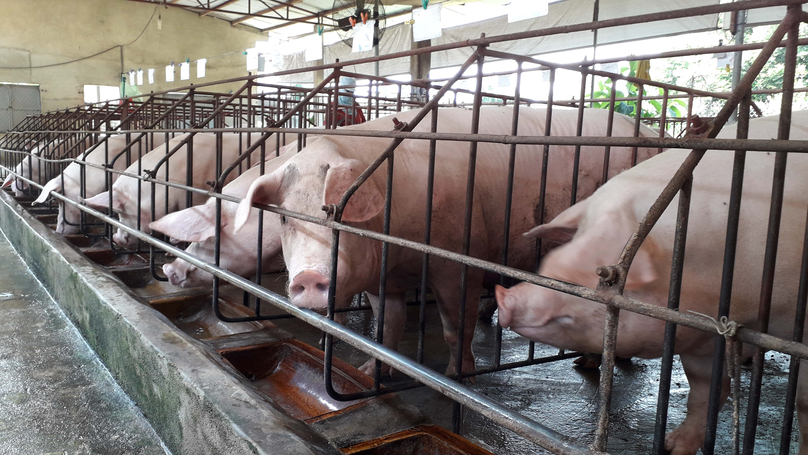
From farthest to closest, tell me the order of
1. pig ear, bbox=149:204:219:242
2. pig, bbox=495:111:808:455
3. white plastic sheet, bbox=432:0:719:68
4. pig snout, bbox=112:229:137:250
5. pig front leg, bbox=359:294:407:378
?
white plastic sheet, bbox=432:0:719:68
pig snout, bbox=112:229:137:250
pig ear, bbox=149:204:219:242
pig front leg, bbox=359:294:407:378
pig, bbox=495:111:808:455

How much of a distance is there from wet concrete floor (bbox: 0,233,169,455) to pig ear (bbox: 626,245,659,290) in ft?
6.34

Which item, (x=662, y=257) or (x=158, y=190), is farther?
(x=158, y=190)

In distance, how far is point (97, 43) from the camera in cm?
1975

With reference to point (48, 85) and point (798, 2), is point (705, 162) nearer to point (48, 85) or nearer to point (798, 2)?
point (798, 2)

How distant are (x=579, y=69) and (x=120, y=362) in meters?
2.68

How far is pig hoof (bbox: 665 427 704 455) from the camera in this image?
2377 millimetres

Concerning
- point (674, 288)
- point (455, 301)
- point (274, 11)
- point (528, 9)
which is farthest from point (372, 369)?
point (274, 11)

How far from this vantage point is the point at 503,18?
962cm

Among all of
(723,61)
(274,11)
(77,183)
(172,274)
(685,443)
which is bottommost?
(685,443)

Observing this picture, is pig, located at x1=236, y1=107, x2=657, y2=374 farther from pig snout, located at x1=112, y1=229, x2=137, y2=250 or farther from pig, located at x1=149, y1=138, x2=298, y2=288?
pig snout, located at x1=112, y1=229, x2=137, y2=250

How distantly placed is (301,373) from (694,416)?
70.3 inches

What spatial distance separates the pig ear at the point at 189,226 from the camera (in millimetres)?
3627

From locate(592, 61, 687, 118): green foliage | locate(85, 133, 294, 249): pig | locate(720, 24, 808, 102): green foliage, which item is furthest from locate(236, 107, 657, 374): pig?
locate(720, 24, 808, 102): green foliage

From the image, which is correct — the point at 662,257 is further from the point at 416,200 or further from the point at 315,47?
the point at 315,47
